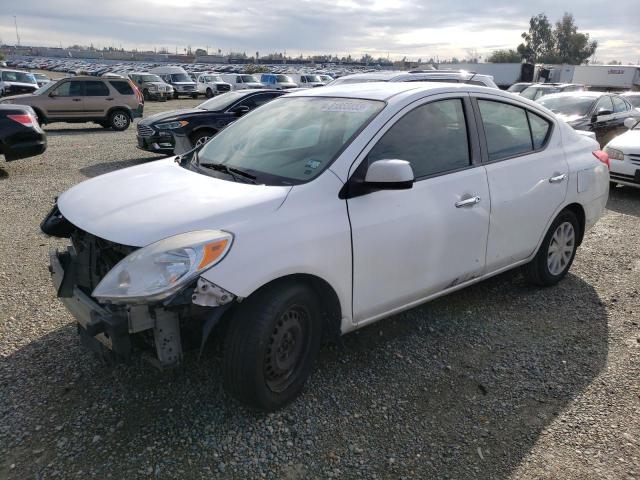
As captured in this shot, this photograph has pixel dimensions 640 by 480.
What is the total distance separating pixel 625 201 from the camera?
27.2 feet

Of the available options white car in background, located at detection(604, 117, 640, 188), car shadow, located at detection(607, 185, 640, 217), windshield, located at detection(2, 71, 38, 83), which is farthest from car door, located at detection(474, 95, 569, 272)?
windshield, located at detection(2, 71, 38, 83)

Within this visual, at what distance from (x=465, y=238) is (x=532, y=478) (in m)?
1.51

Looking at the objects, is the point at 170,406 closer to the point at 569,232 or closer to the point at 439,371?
the point at 439,371

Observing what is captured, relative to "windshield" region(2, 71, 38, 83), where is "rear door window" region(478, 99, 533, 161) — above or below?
below

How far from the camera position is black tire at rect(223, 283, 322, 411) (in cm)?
251

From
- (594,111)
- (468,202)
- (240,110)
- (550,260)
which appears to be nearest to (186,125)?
(240,110)

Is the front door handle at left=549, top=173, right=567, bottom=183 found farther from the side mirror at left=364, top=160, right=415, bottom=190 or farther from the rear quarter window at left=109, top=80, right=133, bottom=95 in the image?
the rear quarter window at left=109, top=80, right=133, bottom=95

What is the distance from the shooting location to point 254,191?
9.25 feet

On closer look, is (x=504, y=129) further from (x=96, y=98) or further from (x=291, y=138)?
(x=96, y=98)

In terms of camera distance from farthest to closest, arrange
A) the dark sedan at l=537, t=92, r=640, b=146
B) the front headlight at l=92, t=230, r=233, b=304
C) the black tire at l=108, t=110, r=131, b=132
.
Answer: the black tire at l=108, t=110, r=131, b=132
the dark sedan at l=537, t=92, r=640, b=146
the front headlight at l=92, t=230, r=233, b=304

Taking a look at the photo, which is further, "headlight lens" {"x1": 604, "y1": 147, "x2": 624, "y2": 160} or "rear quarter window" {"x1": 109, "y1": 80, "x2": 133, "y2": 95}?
"rear quarter window" {"x1": 109, "y1": 80, "x2": 133, "y2": 95}

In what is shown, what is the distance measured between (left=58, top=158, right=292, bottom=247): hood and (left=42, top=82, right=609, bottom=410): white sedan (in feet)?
0.04

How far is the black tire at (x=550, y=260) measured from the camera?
4328mm

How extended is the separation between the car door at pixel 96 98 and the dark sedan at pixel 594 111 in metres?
12.7
